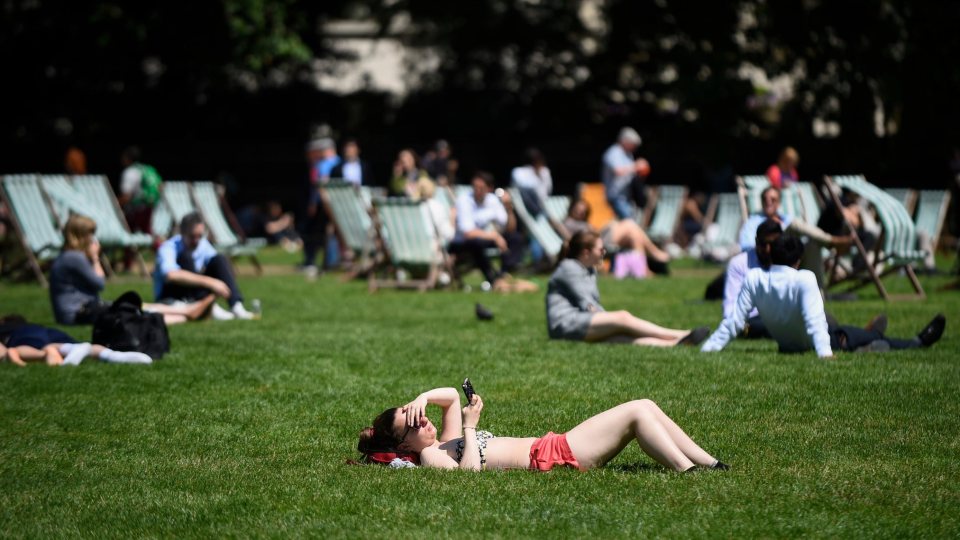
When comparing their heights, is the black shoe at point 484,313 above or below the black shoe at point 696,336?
below

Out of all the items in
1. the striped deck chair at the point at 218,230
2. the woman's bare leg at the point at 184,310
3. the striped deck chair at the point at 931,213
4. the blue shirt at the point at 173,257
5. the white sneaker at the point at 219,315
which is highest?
the blue shirt at the point at 173,257

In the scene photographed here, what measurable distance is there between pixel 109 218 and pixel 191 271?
15.4 ft

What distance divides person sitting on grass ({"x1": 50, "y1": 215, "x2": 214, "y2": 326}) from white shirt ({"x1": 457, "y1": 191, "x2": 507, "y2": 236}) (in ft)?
20.6

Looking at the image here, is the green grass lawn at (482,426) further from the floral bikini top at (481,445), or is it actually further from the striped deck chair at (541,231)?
the striped deck chair at (541,231)

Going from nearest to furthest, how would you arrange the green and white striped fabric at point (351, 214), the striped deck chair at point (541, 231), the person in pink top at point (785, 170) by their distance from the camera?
the person in pink top at point (785, 170)
the green and white striped fabric at point (351, 214)
the striped deck chair at point (541, 231)

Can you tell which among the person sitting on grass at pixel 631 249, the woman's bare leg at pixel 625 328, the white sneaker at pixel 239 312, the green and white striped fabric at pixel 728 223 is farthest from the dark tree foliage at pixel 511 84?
the woman's bare leg at pixel 625 328

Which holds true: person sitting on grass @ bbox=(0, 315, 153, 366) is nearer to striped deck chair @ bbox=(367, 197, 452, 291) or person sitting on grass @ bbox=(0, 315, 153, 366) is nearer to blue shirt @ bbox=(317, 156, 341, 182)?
striped deck chair @ bbox=(367, 197, 452, 291)

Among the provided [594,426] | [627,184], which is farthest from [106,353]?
[627,184]

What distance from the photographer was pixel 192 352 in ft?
36.5

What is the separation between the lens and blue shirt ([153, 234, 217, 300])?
1374 centimetres

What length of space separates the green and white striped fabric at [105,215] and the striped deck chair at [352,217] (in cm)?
225

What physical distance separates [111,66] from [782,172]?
16031 mm

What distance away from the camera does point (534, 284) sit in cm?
1794

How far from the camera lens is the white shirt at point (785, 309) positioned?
9.88 metres
